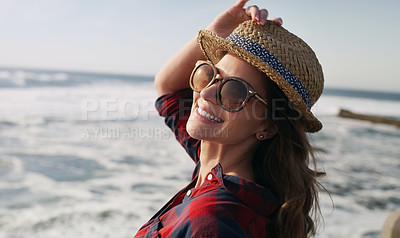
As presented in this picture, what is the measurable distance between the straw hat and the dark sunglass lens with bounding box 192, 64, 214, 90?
16 cm

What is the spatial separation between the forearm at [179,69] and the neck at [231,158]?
0.72 m

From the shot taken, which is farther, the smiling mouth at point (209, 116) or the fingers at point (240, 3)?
the fingers at point (240, 3)

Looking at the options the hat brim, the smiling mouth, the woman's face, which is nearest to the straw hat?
the hat brim

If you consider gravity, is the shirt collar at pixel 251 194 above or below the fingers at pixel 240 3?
below

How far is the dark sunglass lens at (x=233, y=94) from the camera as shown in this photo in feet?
5.88

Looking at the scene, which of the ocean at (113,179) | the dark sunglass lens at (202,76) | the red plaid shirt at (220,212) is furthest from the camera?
the ocean at (113,179)

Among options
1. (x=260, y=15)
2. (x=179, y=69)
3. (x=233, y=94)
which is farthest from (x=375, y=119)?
(x=233, y=94)

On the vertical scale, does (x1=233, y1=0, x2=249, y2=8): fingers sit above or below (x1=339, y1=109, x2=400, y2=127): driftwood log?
above

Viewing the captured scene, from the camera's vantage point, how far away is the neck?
6.39ft

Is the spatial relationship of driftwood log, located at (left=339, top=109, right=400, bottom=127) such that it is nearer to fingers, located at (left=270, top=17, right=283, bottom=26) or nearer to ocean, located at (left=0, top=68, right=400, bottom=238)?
ocean, located at (left=0, top=68, right=400, bottom=238)

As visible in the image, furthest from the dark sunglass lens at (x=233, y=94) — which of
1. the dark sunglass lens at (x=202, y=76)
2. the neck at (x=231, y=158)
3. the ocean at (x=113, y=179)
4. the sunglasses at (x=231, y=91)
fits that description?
the ocean at (x=113, y=179)

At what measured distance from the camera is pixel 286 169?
1891 millimetres

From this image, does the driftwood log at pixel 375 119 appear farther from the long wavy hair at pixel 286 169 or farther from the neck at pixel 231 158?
the neck at pixel 231 158

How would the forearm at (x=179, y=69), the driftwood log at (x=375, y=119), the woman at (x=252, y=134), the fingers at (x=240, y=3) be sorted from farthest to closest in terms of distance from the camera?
the driftwood log at (x=375, y=119) → the forearm at (x=179, y=69) → the fingers at (x=240, y=3) → the woman at (x=252, y=134)
